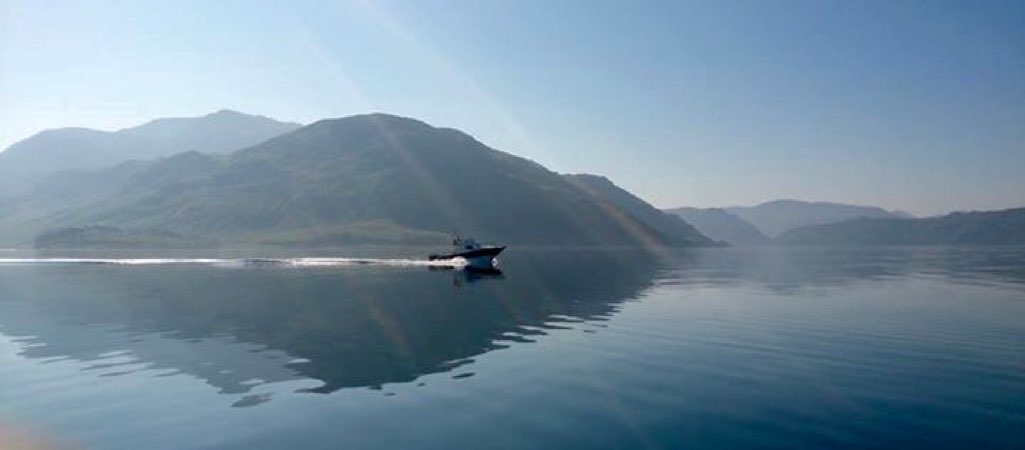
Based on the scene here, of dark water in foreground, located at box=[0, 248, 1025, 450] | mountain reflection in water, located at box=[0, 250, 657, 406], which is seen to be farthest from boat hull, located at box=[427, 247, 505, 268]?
dark water in foreground, located at box=[0, 248, 1025, 450]

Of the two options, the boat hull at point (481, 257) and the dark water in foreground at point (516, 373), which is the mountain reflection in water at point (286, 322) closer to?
the dark water in foreground at point (516, 373)

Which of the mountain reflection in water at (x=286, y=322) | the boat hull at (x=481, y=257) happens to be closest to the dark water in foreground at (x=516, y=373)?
the mountain reflection in water at (x=286, y=322)

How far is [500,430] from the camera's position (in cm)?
2611

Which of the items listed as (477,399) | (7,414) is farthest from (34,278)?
(477,399)

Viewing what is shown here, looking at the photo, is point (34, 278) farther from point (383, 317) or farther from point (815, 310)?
point (815, 310)

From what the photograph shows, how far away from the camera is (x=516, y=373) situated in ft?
122

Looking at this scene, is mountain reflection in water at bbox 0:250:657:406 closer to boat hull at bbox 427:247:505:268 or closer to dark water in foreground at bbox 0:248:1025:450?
dark water in foreground at bbox 0:248:1025:450

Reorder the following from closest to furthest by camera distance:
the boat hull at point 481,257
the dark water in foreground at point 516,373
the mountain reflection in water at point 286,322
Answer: the dark water in foreground at point 516,373, the mountain reflection in water at point 286,322, the boat hull at point 481,257

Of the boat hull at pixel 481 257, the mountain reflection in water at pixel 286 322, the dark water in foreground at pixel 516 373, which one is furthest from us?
the boat hull at pixel 481 257

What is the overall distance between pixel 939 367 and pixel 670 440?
24.1 m

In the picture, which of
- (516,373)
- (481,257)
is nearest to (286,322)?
(516,373)

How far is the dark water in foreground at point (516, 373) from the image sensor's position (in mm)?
26047

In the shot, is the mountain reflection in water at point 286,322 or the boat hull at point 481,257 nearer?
the mountain reflection in water at point 286,322

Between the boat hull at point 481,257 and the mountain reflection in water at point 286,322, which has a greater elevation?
the boat hull at point 481,257
